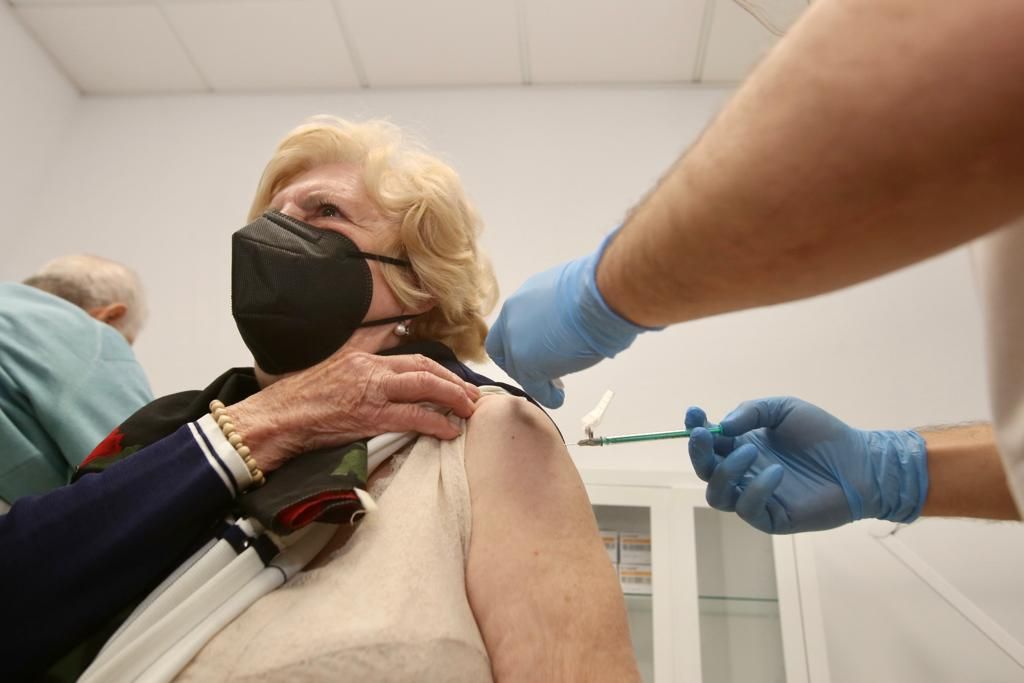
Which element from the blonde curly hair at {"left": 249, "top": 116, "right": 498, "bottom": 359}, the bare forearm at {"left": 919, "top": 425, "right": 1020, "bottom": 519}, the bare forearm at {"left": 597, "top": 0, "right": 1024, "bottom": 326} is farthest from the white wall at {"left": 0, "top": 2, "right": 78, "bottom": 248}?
the bare forearm at {"left": 919, "top": 425, "right": 1020, "bottom": 519}

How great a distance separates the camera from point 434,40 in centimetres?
282

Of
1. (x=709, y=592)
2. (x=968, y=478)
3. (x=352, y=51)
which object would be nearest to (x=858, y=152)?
(x=968, y=478)

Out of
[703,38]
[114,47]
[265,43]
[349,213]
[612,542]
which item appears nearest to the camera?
[349,213]

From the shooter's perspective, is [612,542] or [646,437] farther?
[612,542]

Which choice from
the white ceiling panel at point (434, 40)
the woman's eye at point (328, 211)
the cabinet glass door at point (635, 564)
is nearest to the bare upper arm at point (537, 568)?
the woman's eye at point (328, 211)

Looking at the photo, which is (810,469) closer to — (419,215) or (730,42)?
(419,215)

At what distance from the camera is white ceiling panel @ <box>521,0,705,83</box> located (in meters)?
2.64

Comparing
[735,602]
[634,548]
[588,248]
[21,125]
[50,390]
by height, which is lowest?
[735,602]

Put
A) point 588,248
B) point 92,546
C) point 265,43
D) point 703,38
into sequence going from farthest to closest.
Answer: point 265,43, point 703,38, point 588,248, point 92,546

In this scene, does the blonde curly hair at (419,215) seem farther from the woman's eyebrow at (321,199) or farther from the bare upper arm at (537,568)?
the bare upper arm at (537,568)

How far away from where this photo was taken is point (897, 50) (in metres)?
0.44

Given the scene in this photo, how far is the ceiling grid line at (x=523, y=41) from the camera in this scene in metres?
2.66

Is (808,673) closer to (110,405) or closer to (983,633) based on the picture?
(983,633)

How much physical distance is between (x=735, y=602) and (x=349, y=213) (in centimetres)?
137
